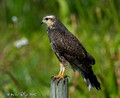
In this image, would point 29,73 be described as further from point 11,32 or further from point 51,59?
point 11,32

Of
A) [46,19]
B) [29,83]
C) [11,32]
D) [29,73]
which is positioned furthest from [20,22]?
[46,19]

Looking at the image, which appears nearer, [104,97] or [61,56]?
[61,56]

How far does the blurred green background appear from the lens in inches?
157

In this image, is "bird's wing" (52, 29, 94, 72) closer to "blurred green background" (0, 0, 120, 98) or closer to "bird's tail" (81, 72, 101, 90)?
"bird's tail" (81, 72, 101, 90)

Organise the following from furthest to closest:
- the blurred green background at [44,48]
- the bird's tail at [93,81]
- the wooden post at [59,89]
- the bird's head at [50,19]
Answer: the blurred green background at [44,48], the bird's head at [50,19], the bird's tail at [93,81], the wooden post at [59,89]

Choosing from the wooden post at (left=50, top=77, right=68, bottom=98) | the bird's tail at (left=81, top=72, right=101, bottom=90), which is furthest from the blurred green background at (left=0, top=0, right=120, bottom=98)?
the wooden post at (left=50, top=77, right=68, bottom=98)

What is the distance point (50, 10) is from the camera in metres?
7.02

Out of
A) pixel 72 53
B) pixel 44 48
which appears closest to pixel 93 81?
pixel 72 53

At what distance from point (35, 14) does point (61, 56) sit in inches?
168

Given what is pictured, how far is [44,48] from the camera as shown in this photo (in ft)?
19.6

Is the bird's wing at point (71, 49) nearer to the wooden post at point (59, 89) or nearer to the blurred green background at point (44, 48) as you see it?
the wooden post at point (59, 89)

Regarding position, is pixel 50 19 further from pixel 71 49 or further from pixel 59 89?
pixel 59 89

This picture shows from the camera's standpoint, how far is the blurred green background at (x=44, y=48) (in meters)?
3.99

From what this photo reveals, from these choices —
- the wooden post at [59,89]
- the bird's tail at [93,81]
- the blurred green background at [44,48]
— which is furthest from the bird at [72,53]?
the blurred green background at [44,48]
